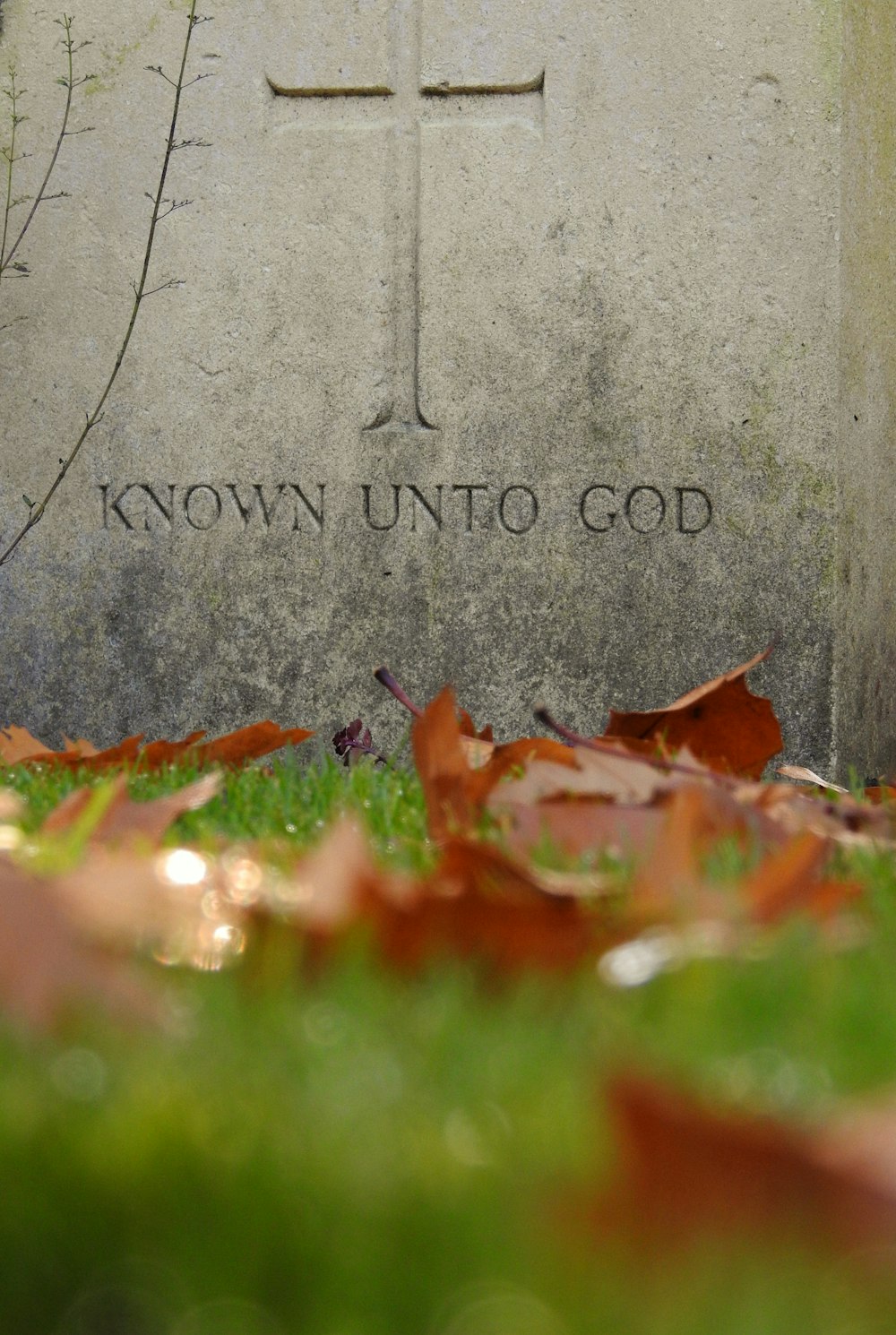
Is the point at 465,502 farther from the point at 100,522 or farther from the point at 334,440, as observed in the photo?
the point at 100,522

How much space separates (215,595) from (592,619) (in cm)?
94

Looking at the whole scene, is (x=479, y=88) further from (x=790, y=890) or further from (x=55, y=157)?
(x=790, y=890)

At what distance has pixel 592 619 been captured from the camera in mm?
3457

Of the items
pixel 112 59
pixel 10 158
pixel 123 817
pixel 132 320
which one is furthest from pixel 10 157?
pixel 123 817

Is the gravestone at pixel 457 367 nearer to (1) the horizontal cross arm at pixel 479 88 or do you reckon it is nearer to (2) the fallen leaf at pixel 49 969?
(1) the horizontal cross arm at pixel 479 88

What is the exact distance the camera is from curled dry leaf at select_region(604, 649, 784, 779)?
1.98 m

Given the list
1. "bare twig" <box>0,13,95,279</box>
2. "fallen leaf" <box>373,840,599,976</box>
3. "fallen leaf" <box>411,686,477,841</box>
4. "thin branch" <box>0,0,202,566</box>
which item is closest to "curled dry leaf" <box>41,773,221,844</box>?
"fallen leaf" <box>411,686,477,841</box>

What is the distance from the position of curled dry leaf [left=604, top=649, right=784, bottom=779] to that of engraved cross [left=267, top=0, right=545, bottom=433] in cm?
162

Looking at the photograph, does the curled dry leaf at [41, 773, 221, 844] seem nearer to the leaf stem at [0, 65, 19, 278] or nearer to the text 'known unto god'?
the text 'known unto god'

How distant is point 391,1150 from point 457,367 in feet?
10.2

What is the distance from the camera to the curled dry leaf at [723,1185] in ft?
1.51

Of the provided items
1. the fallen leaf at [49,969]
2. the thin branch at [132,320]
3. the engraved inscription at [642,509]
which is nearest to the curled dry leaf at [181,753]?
the thin branch at [132,320]

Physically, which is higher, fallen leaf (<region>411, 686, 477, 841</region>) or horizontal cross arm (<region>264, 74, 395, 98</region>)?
horizontal cross arm (<region>264, 74, 395, 98</region>)

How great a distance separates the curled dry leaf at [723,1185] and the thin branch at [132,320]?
3.00m
